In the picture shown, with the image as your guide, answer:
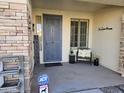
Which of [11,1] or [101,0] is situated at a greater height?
[101,0]

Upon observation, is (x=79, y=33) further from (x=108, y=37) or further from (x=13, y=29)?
(x=13, y=29)

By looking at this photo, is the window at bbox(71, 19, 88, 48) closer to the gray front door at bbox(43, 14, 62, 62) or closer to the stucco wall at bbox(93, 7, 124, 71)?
the stucco wall at bbox(93, 7, 124, 71)

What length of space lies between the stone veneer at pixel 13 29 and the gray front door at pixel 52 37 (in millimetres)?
3147

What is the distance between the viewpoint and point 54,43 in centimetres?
572

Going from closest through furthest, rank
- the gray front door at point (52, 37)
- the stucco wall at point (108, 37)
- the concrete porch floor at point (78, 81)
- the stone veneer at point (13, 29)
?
the stone veneer at point (13, 29), the concrete porch floor at point (78, 81), the stucco wall at point (108, 37), the gray front door at point (52, 37)

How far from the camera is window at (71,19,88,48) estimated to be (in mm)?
6011

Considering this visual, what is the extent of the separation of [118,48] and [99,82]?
162 centimetres

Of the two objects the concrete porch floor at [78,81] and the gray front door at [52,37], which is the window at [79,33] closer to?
the gray front door at [52,37]

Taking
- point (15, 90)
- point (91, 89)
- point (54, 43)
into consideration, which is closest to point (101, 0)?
point (91, 89)

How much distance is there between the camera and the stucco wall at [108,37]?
4.45 metres

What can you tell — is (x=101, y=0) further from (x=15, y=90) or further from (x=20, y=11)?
(x=15, y=90)

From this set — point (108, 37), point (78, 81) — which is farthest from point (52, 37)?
point (78, 81)

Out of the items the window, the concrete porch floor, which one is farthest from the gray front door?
the concrete porch floor

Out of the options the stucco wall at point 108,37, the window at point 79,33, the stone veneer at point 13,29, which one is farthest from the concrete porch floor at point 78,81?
the window at point 79,33
